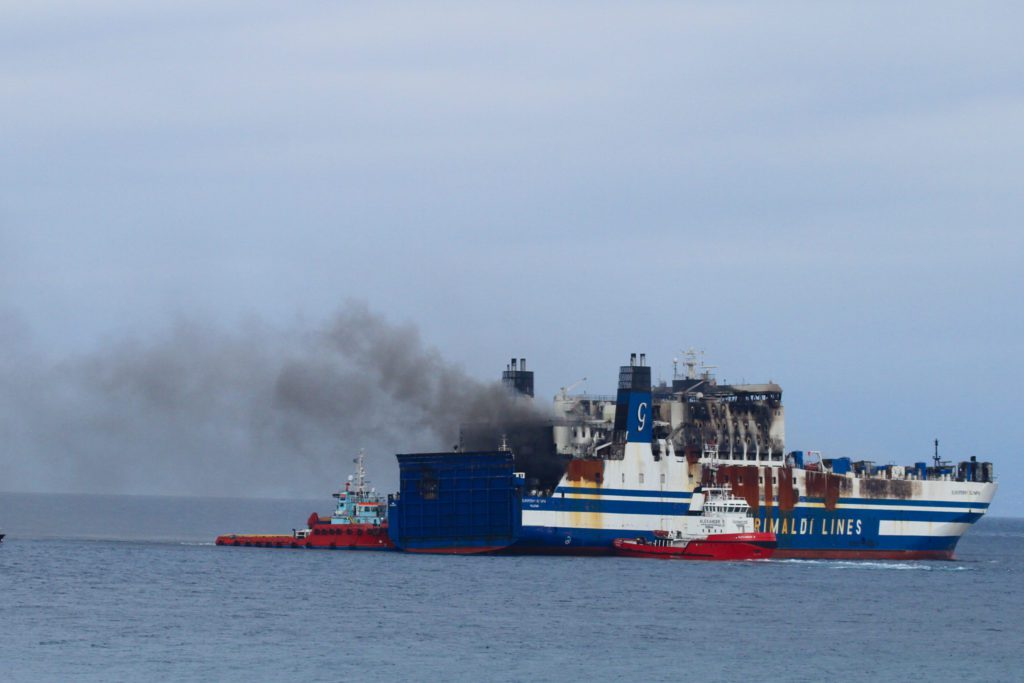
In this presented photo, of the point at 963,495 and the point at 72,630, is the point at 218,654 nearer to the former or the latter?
the point at 72,630

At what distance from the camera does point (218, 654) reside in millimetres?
56031

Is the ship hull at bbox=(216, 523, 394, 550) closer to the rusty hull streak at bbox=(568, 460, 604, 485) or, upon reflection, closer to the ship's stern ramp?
the ship's stern ramp

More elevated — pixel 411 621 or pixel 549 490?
pixel 549 490

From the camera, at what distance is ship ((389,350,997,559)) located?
94.8 metres

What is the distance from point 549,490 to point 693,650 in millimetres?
37212

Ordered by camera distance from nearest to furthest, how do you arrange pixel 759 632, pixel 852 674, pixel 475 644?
pixel 852 674, pixel 475 644, pixel 759 632

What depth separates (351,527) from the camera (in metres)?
101

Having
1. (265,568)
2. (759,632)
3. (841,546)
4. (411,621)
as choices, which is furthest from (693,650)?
(841,546)

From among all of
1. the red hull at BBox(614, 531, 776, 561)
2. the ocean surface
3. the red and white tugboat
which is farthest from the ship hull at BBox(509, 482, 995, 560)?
the ocean surface

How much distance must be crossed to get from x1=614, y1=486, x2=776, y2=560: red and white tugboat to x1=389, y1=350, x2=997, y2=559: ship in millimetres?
655

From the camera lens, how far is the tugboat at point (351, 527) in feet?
328

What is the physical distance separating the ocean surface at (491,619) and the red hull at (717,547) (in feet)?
3.32

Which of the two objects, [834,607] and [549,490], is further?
[549,490]

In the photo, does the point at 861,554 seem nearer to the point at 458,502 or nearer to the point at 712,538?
the point at 712,538
